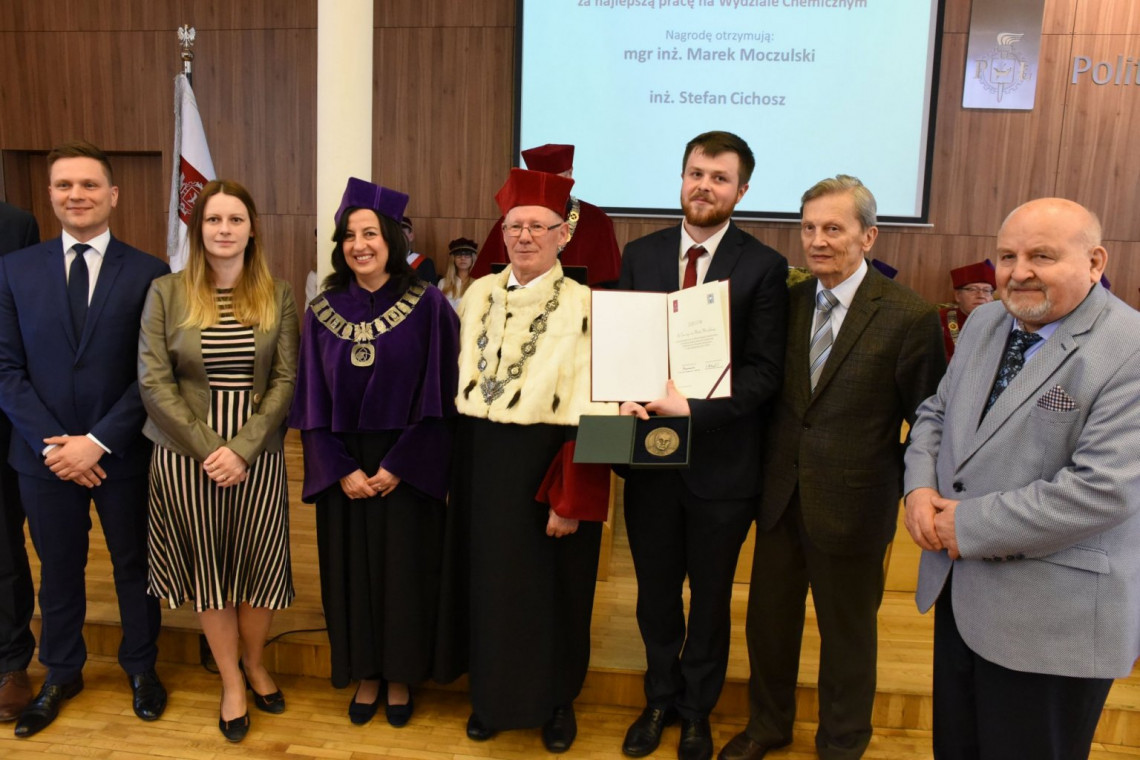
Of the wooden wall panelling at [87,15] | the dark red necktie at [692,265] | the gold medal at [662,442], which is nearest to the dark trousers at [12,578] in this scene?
the gold medal at [662,442]

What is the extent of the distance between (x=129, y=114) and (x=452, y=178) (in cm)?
279

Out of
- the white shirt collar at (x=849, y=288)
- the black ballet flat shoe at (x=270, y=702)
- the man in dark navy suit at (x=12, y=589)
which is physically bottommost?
the black ballet flat shoe at (x=270, y=702)

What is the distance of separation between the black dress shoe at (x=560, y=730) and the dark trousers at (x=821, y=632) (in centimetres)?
54

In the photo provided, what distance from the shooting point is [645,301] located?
6.40ft

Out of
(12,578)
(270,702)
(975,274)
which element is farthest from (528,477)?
(975,274)

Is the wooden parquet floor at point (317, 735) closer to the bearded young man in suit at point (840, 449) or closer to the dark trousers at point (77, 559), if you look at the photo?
the dark trousers at point (77, 559)

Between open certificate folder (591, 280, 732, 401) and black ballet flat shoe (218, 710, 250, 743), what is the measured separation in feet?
4.93

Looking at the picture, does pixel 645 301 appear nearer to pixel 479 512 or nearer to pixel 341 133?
pixel 479 512

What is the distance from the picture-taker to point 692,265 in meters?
2.08

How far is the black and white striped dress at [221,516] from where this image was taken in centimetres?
221

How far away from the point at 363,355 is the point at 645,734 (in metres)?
1.38

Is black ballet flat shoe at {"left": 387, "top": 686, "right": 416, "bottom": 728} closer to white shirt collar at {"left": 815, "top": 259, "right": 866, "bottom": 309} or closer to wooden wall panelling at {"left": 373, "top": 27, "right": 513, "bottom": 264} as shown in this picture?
white shirt collar at {"left": 815, "top": 259, "right": 866, "bottom": 309}

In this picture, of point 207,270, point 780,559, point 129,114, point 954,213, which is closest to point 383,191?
point 207,270

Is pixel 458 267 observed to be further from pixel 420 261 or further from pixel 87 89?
pixel 87 89
